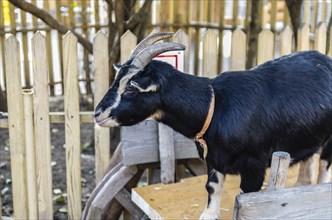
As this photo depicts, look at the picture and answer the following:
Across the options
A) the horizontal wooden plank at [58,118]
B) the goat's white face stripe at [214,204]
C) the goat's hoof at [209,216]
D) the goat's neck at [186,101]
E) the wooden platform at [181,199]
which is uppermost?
the goat's neck at [186,101]

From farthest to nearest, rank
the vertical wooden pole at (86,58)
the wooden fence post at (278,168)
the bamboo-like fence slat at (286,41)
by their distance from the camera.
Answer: the vertical wooden pole at (86,58) → the bamboo-like fence slat at (286,41) → the wooden fence post at (278,168)

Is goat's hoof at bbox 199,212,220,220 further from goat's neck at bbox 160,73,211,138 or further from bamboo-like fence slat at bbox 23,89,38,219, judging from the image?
bamboo-like fence slat at bbox 23,89,38,219

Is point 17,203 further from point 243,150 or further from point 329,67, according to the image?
point 329,67

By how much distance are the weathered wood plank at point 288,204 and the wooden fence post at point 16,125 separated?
91.8 inches

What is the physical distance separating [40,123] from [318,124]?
198cm

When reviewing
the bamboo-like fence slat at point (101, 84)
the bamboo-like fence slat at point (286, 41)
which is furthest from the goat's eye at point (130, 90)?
the bamboo-like fence slat at point (286, 41)

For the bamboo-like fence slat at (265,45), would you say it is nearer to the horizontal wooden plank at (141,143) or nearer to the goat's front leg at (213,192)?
the horizontal wooden plank at (141,143)

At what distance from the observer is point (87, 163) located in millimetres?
5938

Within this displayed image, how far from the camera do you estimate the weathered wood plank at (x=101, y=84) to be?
3.78 m

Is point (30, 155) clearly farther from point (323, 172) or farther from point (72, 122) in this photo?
point (323, 172)

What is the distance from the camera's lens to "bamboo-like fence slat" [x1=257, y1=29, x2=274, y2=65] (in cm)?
409

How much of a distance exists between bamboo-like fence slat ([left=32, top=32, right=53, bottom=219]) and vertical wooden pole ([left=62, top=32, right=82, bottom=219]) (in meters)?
0.14

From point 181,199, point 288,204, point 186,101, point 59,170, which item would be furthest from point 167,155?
point 59,170

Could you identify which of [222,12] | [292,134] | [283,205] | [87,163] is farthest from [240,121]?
[222,12]
